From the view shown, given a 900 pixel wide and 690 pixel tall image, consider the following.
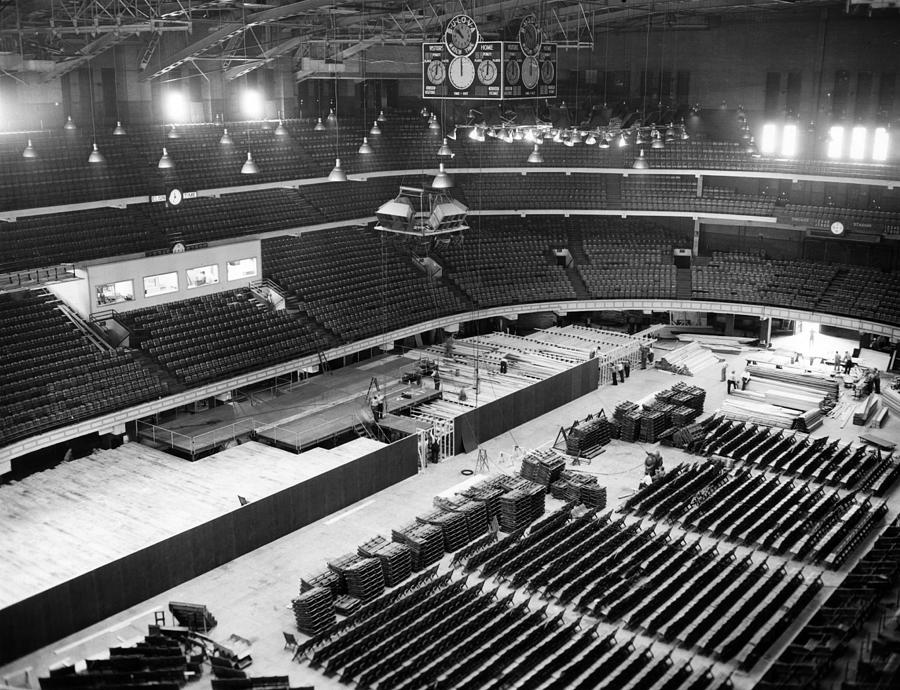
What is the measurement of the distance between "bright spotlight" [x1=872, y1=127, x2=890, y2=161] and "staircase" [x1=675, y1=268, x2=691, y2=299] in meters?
8.31

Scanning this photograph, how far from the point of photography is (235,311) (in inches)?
1282

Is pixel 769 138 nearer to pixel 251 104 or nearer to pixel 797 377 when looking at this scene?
pixel 797 377

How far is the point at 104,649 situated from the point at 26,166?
18.4 meters

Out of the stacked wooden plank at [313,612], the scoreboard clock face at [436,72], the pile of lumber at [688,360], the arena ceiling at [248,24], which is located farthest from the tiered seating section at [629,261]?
the stacked wooden plank at [313,612]

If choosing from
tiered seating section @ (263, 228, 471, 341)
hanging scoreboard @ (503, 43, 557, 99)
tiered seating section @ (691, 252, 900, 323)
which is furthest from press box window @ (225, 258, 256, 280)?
tiered seating section @ (691, 252, 900, 323)

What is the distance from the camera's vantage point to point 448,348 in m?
35.5

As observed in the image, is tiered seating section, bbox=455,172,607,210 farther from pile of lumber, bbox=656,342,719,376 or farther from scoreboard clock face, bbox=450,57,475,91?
scoreboard clock face, bbox=450,57,475,91

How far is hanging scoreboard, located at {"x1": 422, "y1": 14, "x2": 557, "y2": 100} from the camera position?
72.0ft

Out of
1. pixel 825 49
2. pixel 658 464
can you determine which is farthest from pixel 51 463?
pixel 825 49

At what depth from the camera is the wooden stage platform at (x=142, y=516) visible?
19922 millimetres

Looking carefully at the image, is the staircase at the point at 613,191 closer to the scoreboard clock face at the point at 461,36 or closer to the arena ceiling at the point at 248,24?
the arena ceiling at the point at 248,24

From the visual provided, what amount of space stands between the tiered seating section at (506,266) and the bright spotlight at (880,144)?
1254 cm

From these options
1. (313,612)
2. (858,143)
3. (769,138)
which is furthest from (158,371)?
(858,143)

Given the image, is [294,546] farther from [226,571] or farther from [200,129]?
[200,129]
